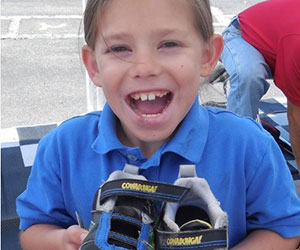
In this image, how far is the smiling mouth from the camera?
2.52ft

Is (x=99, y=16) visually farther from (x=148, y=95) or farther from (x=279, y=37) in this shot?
(x=279, y=37)

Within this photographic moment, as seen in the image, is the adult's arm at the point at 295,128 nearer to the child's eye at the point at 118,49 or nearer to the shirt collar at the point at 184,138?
the shirt collar at the point at 184,138

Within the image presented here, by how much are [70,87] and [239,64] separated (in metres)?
1.53

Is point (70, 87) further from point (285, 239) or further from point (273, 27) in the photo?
point (285, 239)

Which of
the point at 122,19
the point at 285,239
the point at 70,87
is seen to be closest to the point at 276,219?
the point at 285,239

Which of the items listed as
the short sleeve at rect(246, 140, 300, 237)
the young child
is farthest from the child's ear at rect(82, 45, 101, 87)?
the short sleeve at rect(246, 140, 300, 237)

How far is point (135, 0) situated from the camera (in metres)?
0.74

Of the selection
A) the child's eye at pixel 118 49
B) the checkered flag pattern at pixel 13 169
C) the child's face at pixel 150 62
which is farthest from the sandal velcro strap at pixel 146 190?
the checkered flag pattern at pixel 13 169

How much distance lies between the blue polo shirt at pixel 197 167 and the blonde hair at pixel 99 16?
0.13 meters

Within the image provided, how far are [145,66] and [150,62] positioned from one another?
0.01 m

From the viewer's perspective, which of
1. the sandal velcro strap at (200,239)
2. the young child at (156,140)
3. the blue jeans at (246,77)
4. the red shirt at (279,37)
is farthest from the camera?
the blue jeans at (246,77)

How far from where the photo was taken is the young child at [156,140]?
75 cm

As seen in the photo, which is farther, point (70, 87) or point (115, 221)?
point (70, 87)

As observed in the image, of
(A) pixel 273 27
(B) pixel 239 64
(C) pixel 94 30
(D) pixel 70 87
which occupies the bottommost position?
(D) pixel 70 87
